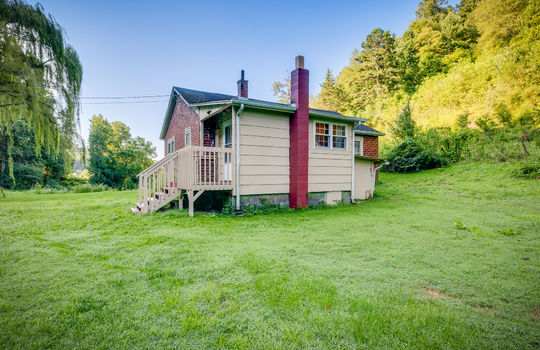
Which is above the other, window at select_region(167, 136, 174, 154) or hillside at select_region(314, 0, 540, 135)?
hillside at select_region(314, 0, 540, 135)

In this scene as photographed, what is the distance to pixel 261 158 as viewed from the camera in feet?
25.8

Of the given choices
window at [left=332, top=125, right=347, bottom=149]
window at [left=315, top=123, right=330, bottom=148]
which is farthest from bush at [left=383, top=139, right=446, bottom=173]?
window at [left=315, top=123, right=330, bottom=148]

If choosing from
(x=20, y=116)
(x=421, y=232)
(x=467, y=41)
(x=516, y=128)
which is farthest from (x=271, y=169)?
(x=467, y=41)

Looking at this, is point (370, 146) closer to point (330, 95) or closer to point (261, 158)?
point (261, 158)

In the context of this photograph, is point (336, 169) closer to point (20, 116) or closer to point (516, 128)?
point (20, 116)

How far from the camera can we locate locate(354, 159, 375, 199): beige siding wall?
1032 centimetres

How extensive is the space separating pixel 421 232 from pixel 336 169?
4.57 metres

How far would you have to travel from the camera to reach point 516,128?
1245 centimetres

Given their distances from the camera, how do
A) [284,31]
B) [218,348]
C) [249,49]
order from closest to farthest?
[218,348] < [284,31] < [249,49]

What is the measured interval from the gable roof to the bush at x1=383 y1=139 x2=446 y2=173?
8234mm

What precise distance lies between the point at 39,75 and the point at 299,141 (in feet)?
21.8

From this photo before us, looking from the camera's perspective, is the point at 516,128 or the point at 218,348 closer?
the point at 218,348

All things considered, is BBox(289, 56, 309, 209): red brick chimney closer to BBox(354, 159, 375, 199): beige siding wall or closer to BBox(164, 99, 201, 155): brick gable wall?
BBox(354, 159, 375, 199): beige siding wall

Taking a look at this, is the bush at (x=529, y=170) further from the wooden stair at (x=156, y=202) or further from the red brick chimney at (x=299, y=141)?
the wooden stair at (x=156, y=202)
